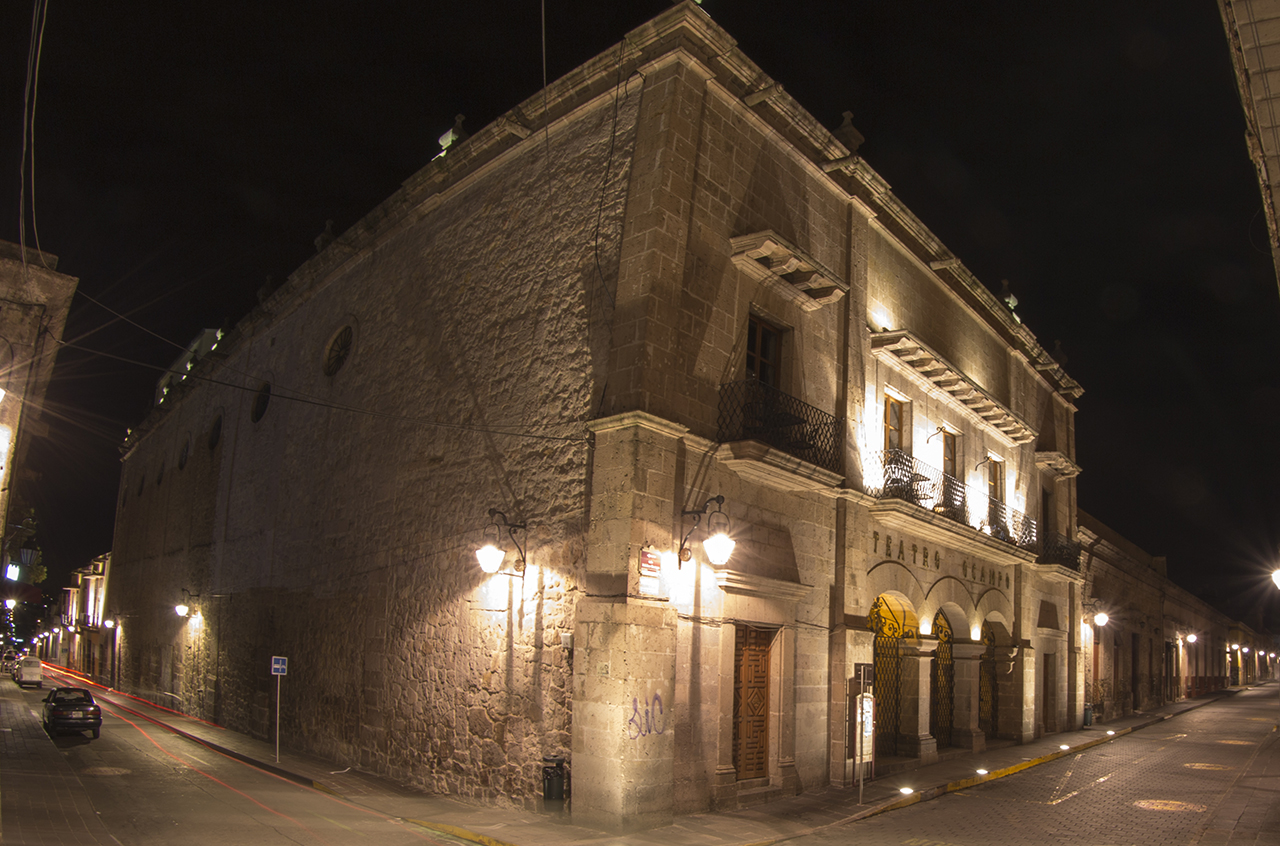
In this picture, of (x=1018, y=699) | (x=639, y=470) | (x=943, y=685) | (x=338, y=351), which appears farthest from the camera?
(x=1018, y=699)

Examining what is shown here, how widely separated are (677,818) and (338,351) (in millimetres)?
12724

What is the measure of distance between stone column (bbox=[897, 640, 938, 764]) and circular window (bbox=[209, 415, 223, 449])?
67.1ft

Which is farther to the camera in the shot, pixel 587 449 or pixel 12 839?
pixel 587 449

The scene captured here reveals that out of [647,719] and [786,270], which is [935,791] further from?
[786,270]

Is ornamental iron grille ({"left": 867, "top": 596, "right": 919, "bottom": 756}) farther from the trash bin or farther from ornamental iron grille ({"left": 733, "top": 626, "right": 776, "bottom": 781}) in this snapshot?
the trash bin

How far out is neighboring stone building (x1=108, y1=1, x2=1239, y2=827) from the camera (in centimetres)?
1102

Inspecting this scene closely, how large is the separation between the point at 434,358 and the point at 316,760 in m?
7.98

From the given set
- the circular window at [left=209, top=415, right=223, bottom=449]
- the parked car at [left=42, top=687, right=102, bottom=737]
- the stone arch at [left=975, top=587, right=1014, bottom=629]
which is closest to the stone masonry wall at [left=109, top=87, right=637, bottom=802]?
the parked car at [left=42, top=687, right=102, bottom=737]

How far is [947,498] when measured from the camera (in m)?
18.0

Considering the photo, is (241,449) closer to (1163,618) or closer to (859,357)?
(859,357)

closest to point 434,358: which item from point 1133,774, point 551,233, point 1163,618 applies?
point 551,233

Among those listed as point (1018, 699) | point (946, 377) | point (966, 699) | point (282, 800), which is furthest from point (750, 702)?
point (1018, 699)

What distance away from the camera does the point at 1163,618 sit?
129ft

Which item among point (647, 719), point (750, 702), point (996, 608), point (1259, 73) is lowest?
point (750, 702)
